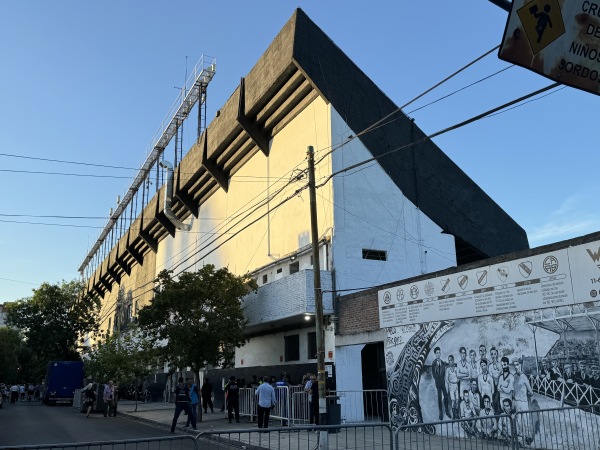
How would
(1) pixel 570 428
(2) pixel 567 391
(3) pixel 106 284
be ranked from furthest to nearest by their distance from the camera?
(3) pixel 106 284 < (2) pixel 567 391 < (1) pixel 570 428

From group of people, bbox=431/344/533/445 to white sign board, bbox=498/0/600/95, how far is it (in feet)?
30.4

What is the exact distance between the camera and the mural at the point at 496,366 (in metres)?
11.5

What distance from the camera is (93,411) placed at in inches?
1195

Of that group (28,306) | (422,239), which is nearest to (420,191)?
(422,239)

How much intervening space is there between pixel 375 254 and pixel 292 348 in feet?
18.4

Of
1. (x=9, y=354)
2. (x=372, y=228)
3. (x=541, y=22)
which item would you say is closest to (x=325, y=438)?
(x=541, y=22)

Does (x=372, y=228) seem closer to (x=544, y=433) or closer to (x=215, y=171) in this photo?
(x=544, y=433)

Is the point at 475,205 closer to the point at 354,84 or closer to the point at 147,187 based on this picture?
the point at 354,84

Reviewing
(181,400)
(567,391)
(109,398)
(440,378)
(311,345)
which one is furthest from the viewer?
(109,398)

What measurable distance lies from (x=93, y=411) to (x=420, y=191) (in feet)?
68.6

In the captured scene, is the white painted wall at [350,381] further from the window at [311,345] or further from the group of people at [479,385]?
the group of people at [479,385]

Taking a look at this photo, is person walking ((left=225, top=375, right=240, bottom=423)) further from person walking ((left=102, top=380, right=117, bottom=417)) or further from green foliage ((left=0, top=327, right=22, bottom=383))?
green foliage ((left=0, top=327, right=22, bottom=383))

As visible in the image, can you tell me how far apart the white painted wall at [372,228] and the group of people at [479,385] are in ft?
21.4

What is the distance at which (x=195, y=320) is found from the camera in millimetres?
21469
